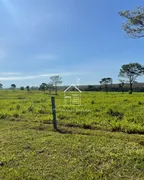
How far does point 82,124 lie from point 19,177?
134 inches

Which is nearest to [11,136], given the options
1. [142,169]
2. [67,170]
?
[67,170]

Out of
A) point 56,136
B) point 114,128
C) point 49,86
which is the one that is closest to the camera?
point 56,136

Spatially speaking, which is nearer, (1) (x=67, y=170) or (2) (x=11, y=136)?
(1) (x=67, y=170)

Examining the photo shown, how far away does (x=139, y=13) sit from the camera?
3.55 m

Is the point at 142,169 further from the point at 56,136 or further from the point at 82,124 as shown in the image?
the point at 82,124

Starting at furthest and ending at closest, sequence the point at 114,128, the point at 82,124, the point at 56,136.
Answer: the point at 82,124
the point at 114,128
the point at 56,136

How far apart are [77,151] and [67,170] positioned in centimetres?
74

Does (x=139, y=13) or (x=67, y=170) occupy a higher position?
(x=139, y=13)
